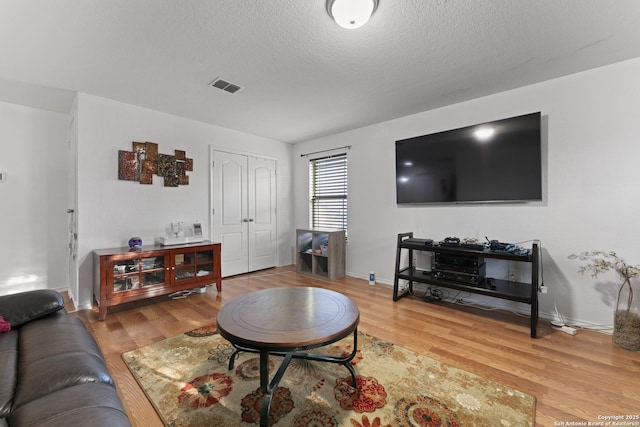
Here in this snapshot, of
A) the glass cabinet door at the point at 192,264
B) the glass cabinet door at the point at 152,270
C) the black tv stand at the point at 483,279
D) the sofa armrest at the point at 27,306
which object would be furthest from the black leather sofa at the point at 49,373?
the black tv stand at the point at 483,279

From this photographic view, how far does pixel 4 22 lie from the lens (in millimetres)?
1769

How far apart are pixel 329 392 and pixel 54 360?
136cm

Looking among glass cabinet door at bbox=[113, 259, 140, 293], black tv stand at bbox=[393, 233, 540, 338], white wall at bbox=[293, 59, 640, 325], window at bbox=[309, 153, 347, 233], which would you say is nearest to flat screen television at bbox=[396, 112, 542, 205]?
white wall at bbox=[293, 59, 640, 325]

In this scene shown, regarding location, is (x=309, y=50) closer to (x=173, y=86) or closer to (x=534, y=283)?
(x=173, y=86)

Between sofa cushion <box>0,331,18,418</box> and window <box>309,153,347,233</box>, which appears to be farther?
window <box>309,153,347,233</box>

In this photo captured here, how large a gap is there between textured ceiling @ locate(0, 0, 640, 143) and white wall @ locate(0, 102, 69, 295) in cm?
33

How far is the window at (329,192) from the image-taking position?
4414 millimetres

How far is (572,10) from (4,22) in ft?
Answer: 12.1

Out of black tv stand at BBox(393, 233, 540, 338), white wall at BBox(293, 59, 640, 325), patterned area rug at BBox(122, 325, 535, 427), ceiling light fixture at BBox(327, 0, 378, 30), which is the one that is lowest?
patterned area rug at BBox(122, 325, 535, 427)

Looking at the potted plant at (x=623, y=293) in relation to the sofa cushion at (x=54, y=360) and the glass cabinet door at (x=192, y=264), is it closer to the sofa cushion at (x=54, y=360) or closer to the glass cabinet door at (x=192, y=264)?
the sofa cushion at (x=54, y=360)

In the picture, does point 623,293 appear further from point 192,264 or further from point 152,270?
point 152,270

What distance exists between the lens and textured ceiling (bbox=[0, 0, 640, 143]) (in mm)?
1699

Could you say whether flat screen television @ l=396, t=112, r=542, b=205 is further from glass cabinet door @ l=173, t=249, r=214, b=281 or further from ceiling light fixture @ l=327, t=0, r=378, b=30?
glass cabinet door @ l=173, t=249, r=214, b=281

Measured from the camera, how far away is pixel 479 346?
2.13 m
